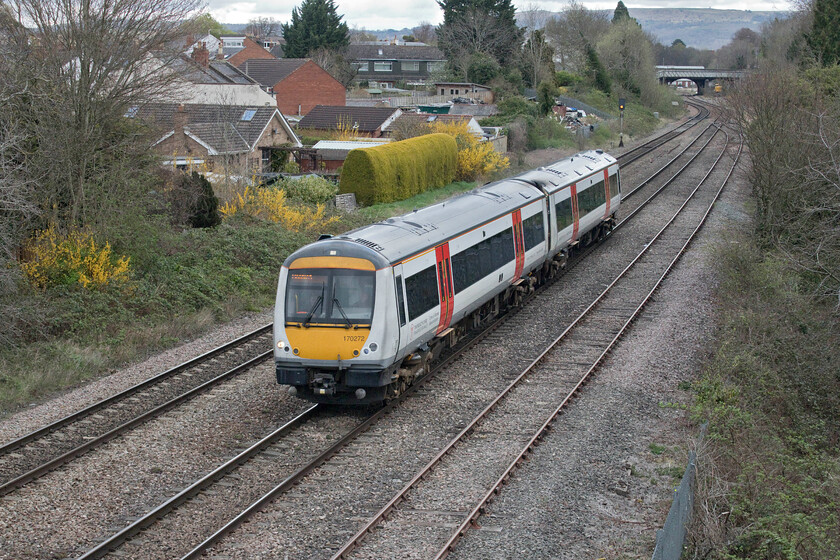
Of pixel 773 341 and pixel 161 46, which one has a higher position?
pixel 161 46

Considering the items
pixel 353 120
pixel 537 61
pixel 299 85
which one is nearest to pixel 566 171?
pixel 353 120

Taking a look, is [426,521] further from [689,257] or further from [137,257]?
[689,257]

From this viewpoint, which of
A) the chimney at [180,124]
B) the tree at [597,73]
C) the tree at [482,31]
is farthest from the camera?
the tree at [597,73]

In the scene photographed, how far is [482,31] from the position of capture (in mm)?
76000

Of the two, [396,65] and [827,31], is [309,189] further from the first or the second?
[396,65]

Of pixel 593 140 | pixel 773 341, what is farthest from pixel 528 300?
pixel 593 140

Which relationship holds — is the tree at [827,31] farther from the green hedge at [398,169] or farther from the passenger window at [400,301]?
the passenger window at [400,301]

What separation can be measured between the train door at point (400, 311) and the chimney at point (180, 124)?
17.0 m

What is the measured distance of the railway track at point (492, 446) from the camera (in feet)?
30.3

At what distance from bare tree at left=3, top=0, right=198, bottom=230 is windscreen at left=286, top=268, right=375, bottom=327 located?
8.20 meters

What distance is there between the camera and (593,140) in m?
56.3

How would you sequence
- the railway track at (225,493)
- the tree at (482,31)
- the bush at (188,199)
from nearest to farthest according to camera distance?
1. the railway track at (225,493)
2. the bush at (188,199)
3. the tree at (482,31)

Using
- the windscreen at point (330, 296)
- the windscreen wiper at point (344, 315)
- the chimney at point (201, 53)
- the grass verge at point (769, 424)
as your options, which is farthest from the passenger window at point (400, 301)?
the chimney at point (201, 53)

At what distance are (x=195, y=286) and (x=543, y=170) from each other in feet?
31.8
